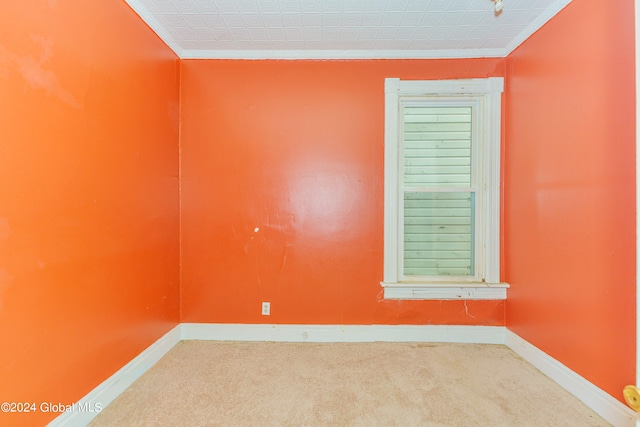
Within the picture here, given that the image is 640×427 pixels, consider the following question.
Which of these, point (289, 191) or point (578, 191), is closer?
A: point (578, 191)

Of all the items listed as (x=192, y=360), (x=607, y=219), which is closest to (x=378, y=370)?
(x=192, y=360)

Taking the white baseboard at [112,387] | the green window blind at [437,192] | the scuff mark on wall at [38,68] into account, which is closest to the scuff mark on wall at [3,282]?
the white baseboard at [112,387]

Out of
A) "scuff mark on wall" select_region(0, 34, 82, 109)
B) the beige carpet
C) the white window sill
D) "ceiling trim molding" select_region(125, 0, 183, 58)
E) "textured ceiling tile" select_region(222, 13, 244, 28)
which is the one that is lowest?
the beige carpet

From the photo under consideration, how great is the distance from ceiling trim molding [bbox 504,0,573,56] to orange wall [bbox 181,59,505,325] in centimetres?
21

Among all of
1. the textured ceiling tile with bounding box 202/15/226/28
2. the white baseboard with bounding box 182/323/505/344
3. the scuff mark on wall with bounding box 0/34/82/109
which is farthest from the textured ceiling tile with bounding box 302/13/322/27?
the white baseboard with bounding box 182/323/505/344

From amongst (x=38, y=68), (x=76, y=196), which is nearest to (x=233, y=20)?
(x=38, y=68)

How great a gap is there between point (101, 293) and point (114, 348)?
36cm

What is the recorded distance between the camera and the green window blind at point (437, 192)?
8.47ft

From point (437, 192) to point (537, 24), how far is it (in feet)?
4.34

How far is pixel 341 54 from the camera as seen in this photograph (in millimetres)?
2496

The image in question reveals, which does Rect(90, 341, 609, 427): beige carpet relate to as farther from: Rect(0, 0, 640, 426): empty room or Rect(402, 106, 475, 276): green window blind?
Rect(402, 106, 475, 276): green window blind

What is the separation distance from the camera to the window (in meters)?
2.50

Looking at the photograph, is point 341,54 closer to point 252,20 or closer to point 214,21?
point 252,20

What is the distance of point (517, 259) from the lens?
236 cm
